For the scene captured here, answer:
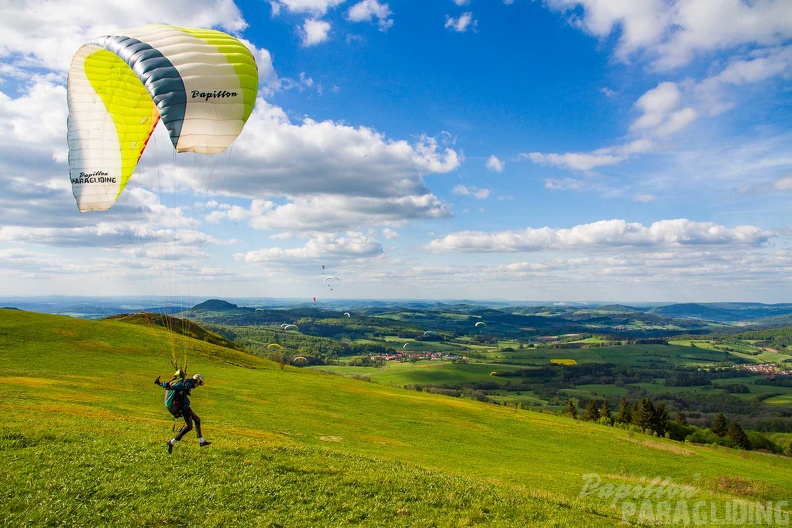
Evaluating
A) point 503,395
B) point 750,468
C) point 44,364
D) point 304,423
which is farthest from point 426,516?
point 503,395

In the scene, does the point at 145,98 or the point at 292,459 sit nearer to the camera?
the point at 145,98

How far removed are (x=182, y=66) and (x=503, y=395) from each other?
494 ft

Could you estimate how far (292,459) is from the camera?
17.7m

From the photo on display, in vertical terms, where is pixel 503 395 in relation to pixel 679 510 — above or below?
below

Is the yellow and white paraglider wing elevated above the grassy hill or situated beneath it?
elevated above

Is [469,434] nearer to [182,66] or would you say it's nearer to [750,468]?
[750,468]

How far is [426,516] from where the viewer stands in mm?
13141

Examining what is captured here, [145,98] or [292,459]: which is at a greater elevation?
[145,98]

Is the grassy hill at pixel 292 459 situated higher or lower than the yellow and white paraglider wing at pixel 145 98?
lower

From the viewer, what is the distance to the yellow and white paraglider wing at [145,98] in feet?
48.7

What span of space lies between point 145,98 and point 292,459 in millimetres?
15678

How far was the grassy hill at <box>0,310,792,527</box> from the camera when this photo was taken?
492 inches

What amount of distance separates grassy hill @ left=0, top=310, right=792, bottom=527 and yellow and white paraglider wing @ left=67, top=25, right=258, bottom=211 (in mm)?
7204

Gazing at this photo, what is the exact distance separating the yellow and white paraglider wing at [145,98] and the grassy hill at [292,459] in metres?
7.20
